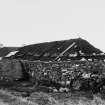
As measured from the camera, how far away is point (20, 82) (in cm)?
1962

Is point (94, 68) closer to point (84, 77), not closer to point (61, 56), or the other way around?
point (84, 77)

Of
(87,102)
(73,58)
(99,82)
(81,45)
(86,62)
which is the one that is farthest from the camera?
(81,45)

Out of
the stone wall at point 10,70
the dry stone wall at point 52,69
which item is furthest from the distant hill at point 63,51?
the stone wall at point 10,70

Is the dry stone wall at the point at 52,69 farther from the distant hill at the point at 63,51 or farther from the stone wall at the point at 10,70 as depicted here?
the distant hill at the point at 63,51

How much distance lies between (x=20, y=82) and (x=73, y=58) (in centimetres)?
610

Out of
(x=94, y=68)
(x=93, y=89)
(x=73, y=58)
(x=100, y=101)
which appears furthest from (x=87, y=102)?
(x=73, y=58)

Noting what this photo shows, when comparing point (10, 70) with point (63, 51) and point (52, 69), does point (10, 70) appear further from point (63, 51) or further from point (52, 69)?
point (63, 51)

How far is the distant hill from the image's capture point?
19.6 metres

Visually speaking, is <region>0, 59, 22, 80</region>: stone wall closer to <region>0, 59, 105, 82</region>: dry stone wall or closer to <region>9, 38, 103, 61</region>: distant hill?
<region>0, 59, 105, 82</region>: dry stone wall

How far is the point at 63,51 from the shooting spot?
20281 millimetres

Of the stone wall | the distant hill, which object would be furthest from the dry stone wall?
the distant hill

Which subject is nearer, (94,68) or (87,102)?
(87,102)

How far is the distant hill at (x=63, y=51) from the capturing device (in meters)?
19.6

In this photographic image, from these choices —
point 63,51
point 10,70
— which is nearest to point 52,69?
point 63,51
